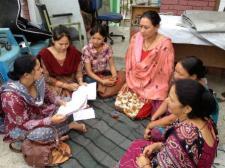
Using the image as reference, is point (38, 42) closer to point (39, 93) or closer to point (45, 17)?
point (45, 17)

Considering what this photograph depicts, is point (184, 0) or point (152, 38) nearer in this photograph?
point (152, 38)

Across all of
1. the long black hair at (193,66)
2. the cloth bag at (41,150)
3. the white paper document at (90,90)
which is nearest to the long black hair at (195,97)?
the long black hair at (193,66)

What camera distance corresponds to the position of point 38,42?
3480mm

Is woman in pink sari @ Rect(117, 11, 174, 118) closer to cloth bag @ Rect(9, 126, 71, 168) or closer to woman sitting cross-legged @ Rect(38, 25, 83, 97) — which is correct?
woman sitting cross-legged @ Rect(38, 25, 83, 97)

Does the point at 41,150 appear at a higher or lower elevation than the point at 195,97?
lower

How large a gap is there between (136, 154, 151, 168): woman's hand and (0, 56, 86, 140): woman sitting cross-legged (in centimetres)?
61

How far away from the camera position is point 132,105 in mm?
2496

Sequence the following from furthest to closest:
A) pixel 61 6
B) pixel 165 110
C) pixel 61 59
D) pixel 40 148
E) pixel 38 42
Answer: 1. pixel 61 6
2. pixel 38 42
3. pixel 61 59
4. pixel 165 110
5. pixel 40 148

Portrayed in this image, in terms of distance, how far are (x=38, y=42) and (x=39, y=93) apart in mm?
1472

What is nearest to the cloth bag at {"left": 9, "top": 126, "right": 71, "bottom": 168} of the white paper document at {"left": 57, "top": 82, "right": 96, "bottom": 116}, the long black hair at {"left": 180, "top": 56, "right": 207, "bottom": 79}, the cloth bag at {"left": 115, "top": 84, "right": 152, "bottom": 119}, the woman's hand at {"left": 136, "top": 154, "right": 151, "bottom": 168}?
the white paper document at {"left": 57, "top": 82, "right": 96, "bottom": 116}

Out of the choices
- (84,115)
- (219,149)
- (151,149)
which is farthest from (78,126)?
(219,149)

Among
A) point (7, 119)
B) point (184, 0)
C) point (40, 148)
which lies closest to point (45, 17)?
point (184, 0)

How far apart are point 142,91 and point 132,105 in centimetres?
16

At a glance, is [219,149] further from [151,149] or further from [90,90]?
[90,90]
